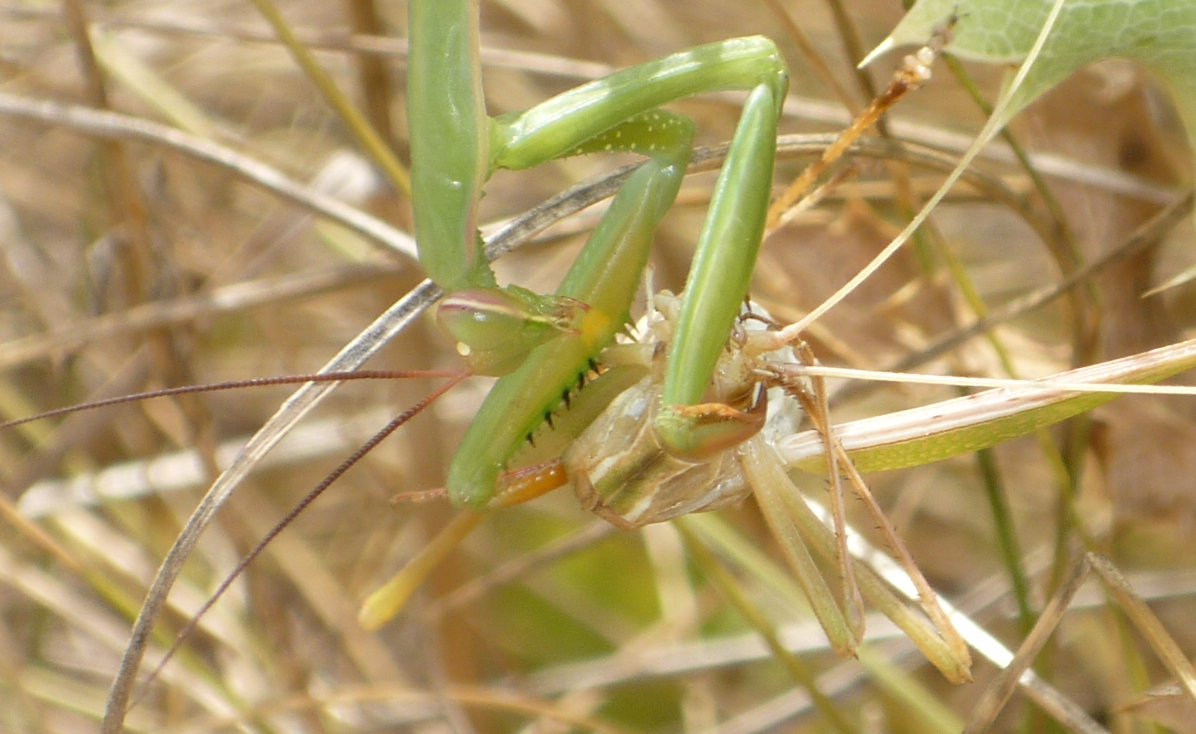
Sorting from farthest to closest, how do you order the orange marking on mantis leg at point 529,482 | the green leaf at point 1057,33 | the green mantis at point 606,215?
1. the orange marking on mantis leg at point 529,482
2. the green leaf at point 1057,33
3. the green mantis at point 606,215

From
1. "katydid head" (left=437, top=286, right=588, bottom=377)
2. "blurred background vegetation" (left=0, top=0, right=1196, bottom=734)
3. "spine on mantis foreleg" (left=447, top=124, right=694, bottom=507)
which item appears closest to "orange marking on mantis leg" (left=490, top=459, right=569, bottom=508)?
"spine on mantis foreleg" (left=447, top=124, right=694, bottom=507)

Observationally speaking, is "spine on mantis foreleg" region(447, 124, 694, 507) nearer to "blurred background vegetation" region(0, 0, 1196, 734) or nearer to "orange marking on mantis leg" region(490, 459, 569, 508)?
"orange marking on mantis leg" region(490, 459, 569, 508)

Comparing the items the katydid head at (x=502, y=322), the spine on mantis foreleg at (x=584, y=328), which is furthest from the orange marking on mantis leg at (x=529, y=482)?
the katydid head at (x=502, y=322)

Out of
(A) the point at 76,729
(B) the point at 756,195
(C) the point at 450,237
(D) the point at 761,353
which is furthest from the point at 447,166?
(A) the point at 76,729

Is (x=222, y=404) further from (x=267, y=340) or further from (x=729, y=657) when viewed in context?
(x=729, y=657)

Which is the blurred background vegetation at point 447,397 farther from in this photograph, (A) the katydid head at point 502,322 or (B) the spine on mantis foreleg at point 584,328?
(A) the katydid head at point 502,322

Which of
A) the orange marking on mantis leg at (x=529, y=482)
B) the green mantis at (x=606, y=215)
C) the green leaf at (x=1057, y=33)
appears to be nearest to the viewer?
the green mantis at (x=606, y=215)
